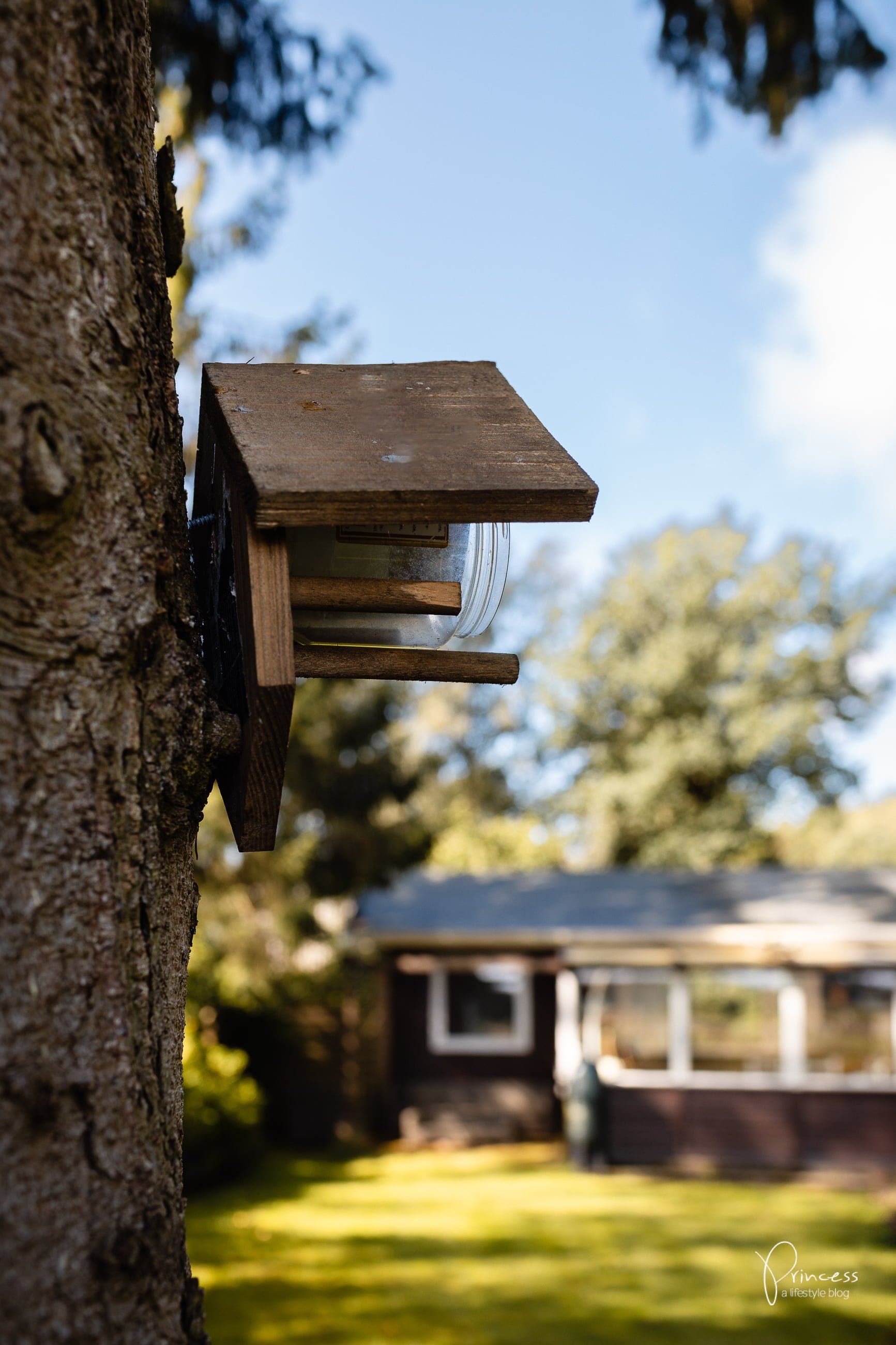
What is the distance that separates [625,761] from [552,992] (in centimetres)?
1304

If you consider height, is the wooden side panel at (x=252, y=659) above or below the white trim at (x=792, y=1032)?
above

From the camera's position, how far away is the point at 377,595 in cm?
164

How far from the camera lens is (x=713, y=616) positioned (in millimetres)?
28734

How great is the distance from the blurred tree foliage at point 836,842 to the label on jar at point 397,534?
92.0 feet

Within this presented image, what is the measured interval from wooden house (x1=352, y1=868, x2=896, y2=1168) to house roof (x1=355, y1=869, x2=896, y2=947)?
0.04 m

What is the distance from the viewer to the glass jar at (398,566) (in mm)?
1673

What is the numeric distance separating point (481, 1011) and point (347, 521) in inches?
604

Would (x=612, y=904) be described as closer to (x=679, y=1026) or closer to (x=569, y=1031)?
(x=569, y=1031)

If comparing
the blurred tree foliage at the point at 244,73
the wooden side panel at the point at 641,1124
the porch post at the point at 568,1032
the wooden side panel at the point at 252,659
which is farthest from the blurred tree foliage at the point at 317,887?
the wooden side panel at the point at 252,659

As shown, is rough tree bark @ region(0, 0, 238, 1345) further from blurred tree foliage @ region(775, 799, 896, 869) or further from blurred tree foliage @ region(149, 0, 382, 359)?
blurred tree foliage @ region(775, 799, 896, 869)

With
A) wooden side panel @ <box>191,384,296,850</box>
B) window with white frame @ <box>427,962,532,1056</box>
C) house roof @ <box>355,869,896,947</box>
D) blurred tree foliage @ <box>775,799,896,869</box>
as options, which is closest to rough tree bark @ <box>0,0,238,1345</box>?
wooden side panel @ <box>191,384,296,850</box>

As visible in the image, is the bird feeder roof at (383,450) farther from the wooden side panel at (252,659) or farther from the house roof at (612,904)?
the house roof at (612,904)

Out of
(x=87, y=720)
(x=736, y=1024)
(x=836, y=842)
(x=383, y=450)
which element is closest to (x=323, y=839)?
(x=736, y=1024)

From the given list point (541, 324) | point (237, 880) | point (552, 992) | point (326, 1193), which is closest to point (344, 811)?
point (237, 880)
